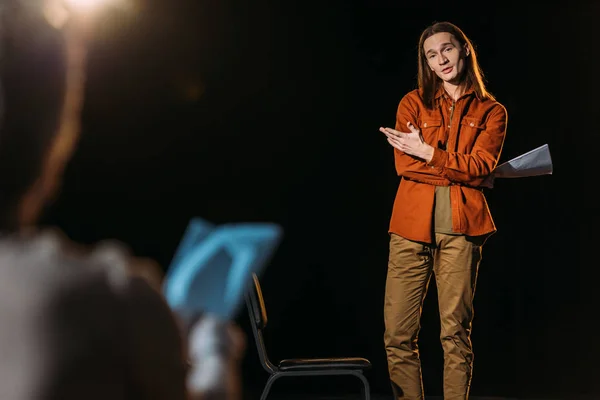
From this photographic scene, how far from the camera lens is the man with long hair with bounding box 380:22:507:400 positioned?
2799mm

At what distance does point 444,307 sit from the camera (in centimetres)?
287

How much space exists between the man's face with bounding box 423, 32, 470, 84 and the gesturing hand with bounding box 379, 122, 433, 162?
0.25 metres

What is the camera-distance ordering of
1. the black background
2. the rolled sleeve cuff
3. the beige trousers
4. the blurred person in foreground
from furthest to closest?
1. the black background
2. the beige trousers
3. the rolled sleeve cuff
4. the blurred person in foreground

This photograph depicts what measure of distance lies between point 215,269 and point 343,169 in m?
3.95

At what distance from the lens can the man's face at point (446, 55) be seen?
2.85 metres

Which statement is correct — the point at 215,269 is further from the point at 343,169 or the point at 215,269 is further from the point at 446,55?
the point at 343,169

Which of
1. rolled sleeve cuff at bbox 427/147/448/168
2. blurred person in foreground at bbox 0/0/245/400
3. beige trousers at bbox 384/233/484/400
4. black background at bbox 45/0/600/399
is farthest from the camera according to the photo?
black background at bbox 45/0/600/399

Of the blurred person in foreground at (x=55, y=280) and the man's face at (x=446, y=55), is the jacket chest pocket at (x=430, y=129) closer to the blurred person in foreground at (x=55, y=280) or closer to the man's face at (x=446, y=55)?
the man's face at (x=446, y=55)

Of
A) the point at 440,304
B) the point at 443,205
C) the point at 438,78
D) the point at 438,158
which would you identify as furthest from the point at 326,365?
the point at 438,78

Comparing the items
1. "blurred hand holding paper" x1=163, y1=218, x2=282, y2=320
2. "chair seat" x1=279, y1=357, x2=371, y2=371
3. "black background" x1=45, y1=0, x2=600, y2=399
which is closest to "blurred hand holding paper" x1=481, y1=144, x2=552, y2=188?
"chair seat" x1=279, y1=357, x2=371, y2=371

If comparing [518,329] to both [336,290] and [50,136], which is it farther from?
[50,136]

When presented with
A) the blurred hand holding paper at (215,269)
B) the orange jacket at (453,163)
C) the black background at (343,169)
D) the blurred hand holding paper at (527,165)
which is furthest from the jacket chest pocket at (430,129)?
the blurred hand holding paper at (215,269)

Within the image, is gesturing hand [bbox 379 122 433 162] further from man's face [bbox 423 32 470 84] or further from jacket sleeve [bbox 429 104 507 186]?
man's face [bbox 423 32 470 84]

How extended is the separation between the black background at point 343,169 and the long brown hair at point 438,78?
1.53 meters
